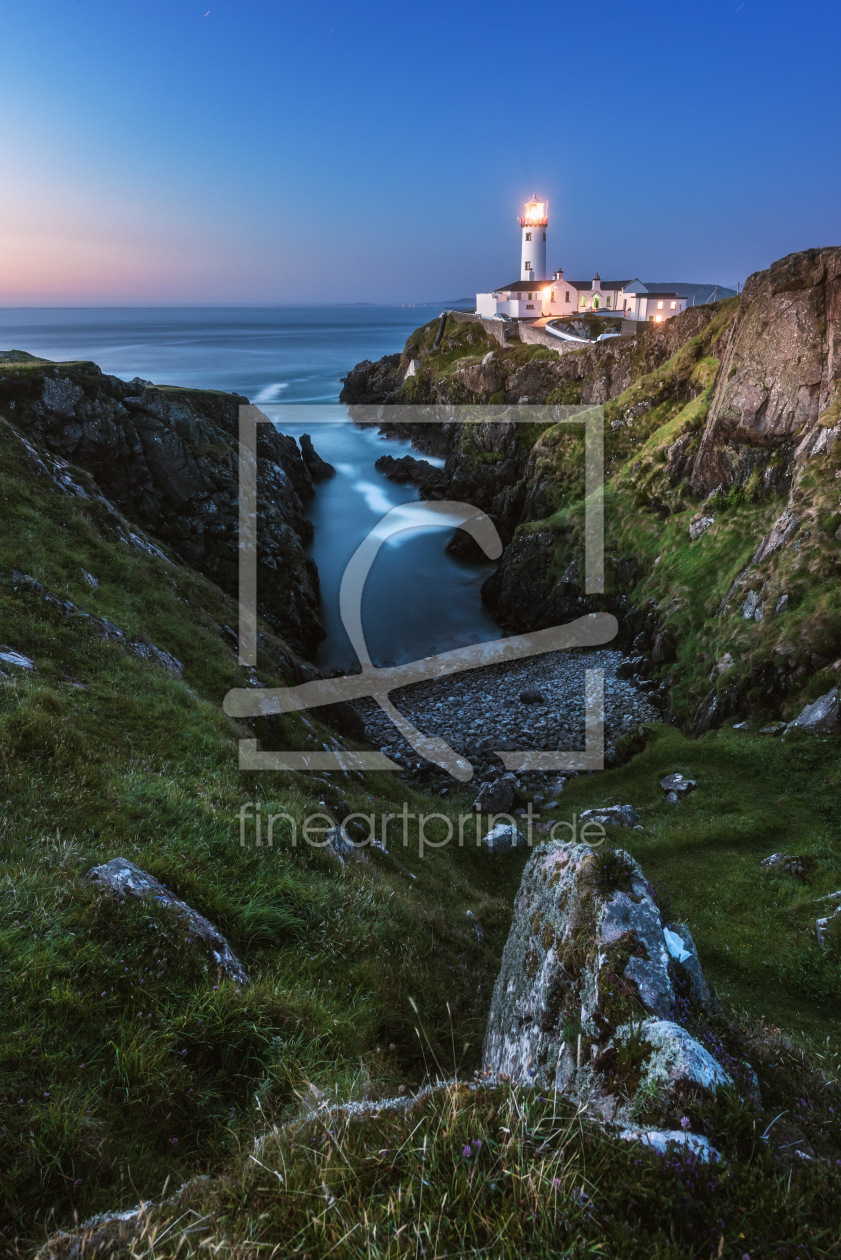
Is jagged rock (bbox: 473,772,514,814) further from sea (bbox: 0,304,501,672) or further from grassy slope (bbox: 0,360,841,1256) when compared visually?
sea (bbox: 0,304,501,672)

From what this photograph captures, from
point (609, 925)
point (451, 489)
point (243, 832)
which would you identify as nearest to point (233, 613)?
point (243, 832)

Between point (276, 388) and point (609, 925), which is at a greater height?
point (276, 388)

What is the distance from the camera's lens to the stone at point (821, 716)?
22.0 m

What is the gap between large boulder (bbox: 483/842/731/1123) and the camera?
15.4 ft

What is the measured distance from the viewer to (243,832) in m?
9.08

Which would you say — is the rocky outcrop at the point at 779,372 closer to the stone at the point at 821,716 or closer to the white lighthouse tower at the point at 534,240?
the stone at the point at 821,716

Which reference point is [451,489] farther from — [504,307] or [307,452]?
[504,307]

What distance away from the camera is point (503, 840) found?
64.4 ft

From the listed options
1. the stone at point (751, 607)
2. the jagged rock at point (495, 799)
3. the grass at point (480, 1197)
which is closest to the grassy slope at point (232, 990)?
the grass at point (480, 1197)

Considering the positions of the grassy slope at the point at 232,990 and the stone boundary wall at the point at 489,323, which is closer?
the grassy slope at the point at 232,990

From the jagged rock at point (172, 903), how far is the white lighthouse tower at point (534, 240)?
15711cm

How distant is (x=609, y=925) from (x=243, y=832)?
5316 mm

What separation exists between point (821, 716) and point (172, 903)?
23775 mm

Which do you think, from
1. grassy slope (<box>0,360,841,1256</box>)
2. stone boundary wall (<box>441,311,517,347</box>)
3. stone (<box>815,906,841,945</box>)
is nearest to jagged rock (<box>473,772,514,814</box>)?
grassy slope (<box>0,360,841,1256</box>)
